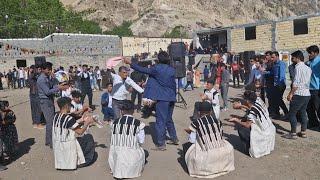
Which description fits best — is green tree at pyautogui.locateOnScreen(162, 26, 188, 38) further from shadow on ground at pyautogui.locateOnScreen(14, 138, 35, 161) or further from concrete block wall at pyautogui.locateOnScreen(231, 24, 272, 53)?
shadow on ground at pyautogui.locateOnScreen(14, 138, 35, 161)

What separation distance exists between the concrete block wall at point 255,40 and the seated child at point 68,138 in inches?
1059

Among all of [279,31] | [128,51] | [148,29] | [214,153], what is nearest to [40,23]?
[128,51]

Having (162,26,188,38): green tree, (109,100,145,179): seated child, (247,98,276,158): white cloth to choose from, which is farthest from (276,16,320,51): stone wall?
(109,100,145,179): seated child

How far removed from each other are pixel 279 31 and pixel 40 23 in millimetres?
27396

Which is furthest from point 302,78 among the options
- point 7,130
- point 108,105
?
point 7,130

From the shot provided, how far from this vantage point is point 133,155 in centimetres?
632

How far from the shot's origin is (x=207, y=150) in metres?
6.29

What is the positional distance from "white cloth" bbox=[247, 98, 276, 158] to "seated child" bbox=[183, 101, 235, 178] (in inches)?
35.5

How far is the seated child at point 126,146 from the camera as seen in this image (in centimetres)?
630

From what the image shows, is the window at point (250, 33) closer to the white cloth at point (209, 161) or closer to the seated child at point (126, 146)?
the white cloth at point (209, 161)

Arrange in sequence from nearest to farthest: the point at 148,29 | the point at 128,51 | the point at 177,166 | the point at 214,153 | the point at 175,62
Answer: the point at 214,153
the point at 177,166
the point at 175,62
the point at 128,51
the point at 148,29

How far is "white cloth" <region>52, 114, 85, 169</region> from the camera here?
266 inches

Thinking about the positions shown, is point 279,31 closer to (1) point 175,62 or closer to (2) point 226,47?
(2) point 226,47

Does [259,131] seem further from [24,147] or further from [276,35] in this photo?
[276,35]
